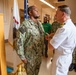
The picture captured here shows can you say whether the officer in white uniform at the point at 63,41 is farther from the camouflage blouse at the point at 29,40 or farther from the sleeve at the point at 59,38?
the camouflage blouse at the point at 29,40

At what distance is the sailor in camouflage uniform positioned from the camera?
2.28m

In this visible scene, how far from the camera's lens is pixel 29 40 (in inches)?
91.9

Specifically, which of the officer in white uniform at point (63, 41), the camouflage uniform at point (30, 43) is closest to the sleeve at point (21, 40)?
the camouflage uniform at point (30, 43)

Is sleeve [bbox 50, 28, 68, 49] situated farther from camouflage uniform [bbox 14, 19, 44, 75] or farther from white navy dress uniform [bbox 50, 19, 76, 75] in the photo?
camouflage uniform [bbox 14, 19, 44, 75]

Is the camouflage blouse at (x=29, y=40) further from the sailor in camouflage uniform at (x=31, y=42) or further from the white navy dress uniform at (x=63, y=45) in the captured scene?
the white navy dress uniform at (x=63, y=45)

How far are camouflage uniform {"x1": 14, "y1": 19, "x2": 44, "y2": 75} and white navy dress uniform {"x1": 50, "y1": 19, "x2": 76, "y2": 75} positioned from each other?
345 mm

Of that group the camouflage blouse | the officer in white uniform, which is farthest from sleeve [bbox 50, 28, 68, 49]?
the camouflage blouse

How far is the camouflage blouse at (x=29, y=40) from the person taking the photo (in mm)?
2273

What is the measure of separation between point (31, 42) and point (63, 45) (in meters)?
0.51

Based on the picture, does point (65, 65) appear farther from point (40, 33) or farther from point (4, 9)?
point (4, 9)

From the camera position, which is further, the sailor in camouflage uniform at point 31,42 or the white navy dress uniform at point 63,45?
the sailor in camouflage uniform at point 31,42

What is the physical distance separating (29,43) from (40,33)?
243mm

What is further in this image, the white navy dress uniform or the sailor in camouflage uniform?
the sailor in camouflage uniform

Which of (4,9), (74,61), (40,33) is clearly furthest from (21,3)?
(40,33)
